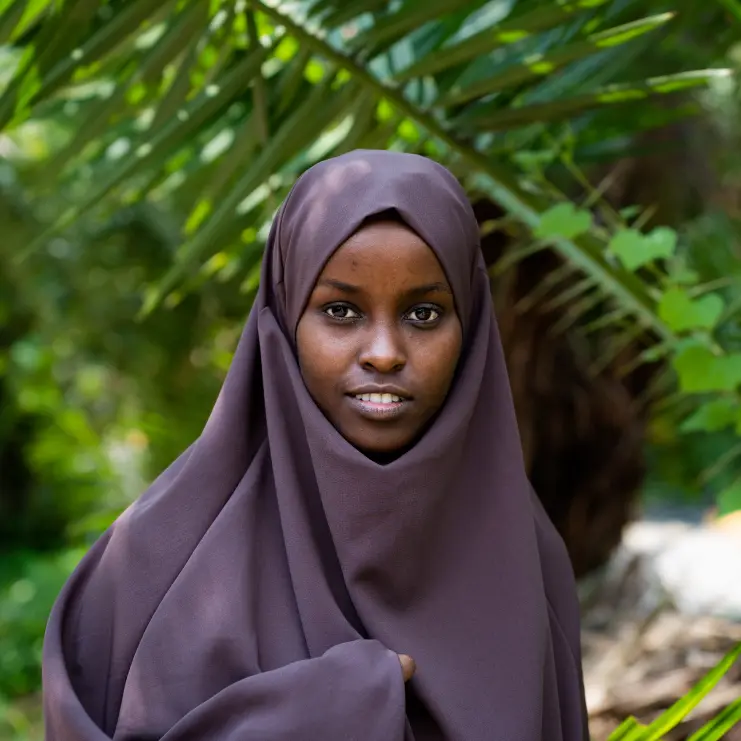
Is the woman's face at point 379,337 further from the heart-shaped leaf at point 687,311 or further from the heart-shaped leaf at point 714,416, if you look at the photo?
the heart-shaped leaf at point 714,416

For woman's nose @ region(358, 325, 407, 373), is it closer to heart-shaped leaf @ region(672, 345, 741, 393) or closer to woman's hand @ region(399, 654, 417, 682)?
woman's hand @ region(399, 654, 417, 682)

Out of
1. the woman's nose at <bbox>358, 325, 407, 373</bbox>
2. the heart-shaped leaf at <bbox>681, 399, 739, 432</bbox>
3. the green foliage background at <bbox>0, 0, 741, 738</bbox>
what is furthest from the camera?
the heart-shaped leaf at <bbox>681, 399, 739, 432</bbox>

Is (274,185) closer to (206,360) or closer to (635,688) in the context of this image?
(635,688)

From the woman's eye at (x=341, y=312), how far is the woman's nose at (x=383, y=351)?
0.03 meters

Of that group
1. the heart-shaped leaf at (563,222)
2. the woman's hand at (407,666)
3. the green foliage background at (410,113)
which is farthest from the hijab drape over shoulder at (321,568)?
the heart-shaped leaf at (563,222)

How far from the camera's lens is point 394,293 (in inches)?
44.3

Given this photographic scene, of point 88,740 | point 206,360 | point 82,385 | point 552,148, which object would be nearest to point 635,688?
point 552,148

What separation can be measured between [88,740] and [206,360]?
3532mm

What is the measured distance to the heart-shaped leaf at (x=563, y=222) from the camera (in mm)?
1751

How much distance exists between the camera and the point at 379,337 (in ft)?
3.67

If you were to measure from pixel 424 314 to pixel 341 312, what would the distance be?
10 centimetres

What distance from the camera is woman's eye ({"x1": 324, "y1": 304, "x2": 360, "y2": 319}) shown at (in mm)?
1150

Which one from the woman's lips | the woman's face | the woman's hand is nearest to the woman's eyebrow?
the woman's face

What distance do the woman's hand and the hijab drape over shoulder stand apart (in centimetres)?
→ 2
